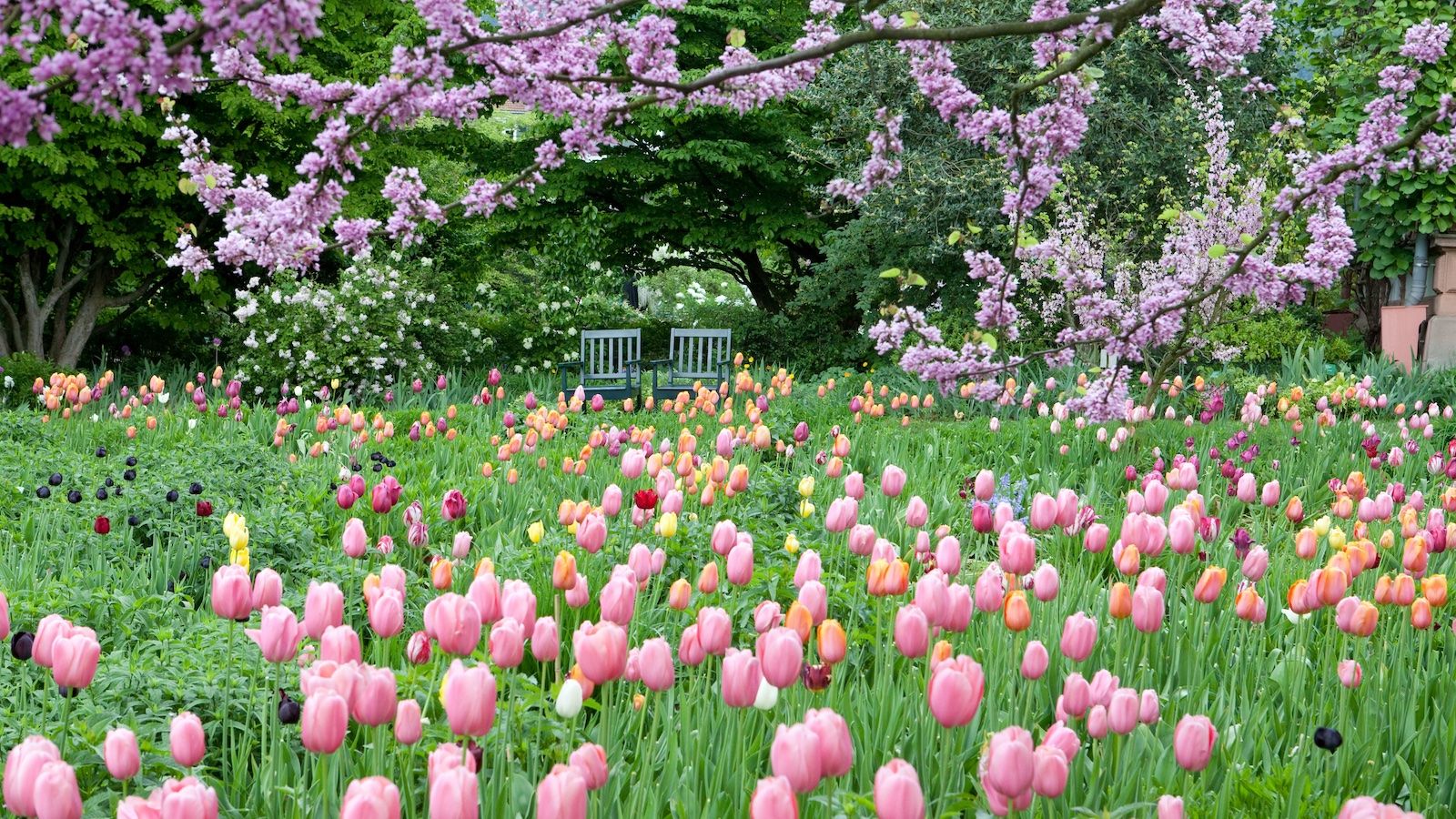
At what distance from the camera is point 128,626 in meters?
3.10

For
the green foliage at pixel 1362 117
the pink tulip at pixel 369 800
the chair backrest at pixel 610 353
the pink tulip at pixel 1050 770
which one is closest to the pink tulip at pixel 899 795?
the pink tulip at pixel 1050 770

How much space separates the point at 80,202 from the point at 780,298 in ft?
30.7

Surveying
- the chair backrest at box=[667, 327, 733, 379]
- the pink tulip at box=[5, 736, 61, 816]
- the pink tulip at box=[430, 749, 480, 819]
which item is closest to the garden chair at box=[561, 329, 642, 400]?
the chair backrest at box=[667, 327, 733, 379]

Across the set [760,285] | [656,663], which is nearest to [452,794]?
[656,663]

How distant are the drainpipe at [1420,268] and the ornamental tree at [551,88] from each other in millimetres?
8578

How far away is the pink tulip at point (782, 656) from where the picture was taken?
6.18 feet

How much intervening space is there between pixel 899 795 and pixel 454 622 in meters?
0.88

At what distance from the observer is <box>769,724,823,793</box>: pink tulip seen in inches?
60.2

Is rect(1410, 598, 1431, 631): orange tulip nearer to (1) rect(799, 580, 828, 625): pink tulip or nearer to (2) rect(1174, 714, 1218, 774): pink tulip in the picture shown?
(2) rect(1174, 714, 1218, 774): pink tulip

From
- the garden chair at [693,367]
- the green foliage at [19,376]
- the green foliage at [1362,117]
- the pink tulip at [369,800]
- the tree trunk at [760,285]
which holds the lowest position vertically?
the green foliage at [19,376]

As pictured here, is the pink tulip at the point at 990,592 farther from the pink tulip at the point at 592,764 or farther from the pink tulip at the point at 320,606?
the pink tulip at the point at 320,606

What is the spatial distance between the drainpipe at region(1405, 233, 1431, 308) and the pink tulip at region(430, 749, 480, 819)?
12.8m

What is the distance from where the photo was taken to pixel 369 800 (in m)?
1.36

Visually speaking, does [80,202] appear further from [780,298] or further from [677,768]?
[677,768]
